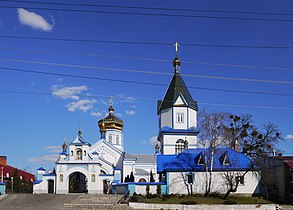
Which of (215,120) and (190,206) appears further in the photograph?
(215,120)

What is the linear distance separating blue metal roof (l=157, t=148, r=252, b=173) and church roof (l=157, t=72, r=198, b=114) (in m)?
8.16

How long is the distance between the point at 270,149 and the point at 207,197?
10.1 m

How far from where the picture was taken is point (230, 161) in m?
31.5

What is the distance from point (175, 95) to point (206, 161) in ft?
38.2

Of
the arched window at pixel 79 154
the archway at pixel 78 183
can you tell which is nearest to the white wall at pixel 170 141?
the arched window at pixel 79 154

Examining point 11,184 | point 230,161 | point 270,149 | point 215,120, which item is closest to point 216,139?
point 215,120

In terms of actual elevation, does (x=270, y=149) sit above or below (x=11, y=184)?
above

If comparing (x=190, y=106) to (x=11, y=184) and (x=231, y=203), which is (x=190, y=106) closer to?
(x=231, y=203)

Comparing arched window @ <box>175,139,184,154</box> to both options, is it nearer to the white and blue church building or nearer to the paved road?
the white and blue church building

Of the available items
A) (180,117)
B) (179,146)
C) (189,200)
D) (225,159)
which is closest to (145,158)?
(179,146)

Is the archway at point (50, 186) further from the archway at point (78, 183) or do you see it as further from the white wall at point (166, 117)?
the white wall at point (166, 117)

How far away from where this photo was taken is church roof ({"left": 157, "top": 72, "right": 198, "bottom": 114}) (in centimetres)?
4003

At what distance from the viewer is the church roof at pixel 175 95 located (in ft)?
131

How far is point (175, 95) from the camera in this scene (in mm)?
40281
